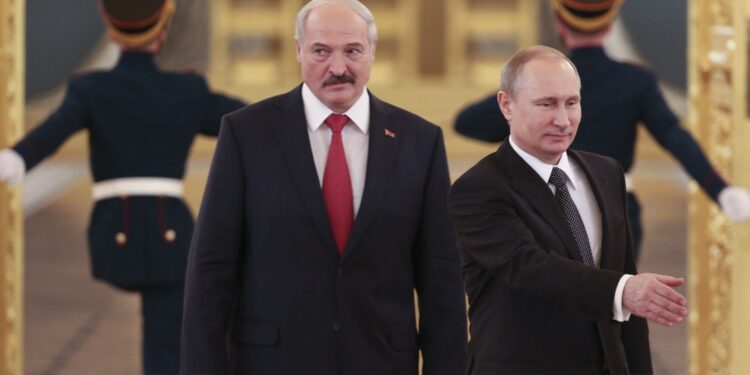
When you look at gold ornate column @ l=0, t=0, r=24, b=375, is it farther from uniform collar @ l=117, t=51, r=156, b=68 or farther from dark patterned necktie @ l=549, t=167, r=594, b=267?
dark patterned necktie @ l=549, t=167, r=594, b=267

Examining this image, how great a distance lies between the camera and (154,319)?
5.25m

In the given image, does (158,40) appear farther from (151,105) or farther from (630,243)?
(630,243)

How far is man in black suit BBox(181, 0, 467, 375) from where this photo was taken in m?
3.52

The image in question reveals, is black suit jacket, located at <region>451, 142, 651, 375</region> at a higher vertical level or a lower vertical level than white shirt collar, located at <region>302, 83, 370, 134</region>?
lower

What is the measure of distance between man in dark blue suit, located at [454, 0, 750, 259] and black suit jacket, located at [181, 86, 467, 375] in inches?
68.3

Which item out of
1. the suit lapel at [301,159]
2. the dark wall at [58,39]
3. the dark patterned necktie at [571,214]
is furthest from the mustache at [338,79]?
the dark wall at [58,39]

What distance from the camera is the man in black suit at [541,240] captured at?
312 cm

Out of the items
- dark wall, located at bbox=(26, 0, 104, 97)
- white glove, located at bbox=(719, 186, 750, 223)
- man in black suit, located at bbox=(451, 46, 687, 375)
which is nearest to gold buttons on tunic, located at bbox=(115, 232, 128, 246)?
white glove, located at bbox=(719, 186, 750, 223)

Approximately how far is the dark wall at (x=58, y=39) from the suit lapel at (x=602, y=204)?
31.8 feet

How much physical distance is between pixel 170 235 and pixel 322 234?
75.3 inches

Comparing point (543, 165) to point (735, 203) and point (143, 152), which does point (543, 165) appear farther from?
point (143, 152)

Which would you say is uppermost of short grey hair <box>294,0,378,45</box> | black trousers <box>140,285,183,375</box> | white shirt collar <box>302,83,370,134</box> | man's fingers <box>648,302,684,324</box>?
short grey hair <box>294,0,378,45</box>

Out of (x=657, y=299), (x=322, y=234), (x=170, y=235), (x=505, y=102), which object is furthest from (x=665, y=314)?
(x=170, y=235)

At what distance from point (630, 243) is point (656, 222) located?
291 inches
